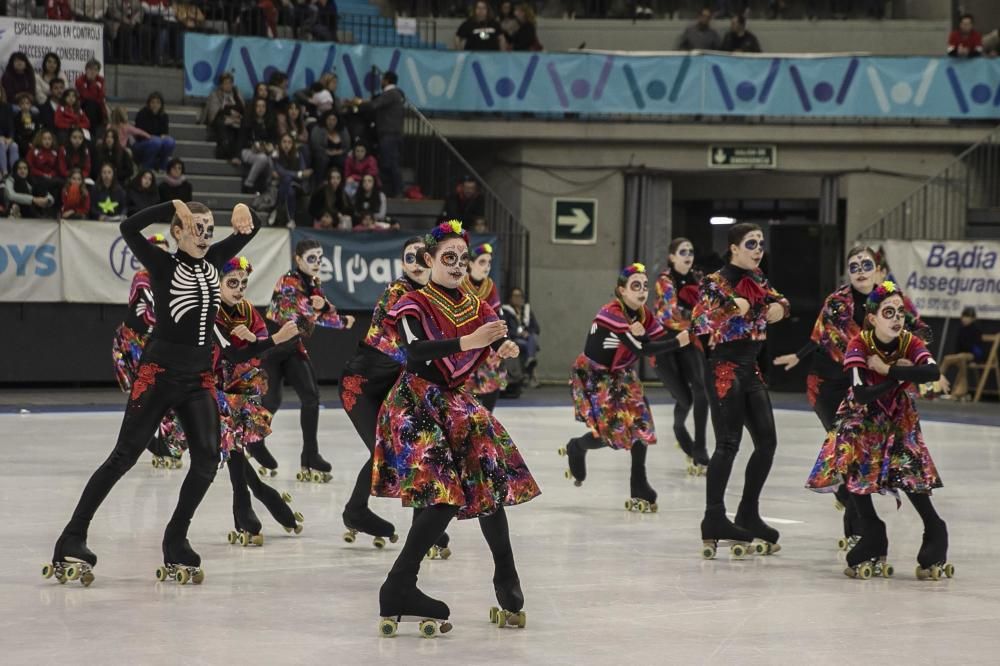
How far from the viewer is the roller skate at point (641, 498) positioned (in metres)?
10.6

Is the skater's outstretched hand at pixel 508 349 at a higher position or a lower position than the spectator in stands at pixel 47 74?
lower

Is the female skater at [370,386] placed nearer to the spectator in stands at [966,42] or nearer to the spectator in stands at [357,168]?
the spectator in stands at [357,168]

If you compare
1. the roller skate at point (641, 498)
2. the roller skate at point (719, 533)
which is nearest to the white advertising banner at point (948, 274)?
the roller skate at point (641, 498)

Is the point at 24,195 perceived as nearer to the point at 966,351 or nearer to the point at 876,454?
the point at 966,351

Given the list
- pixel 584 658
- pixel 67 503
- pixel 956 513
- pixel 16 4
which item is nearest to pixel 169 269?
pixel 584 658

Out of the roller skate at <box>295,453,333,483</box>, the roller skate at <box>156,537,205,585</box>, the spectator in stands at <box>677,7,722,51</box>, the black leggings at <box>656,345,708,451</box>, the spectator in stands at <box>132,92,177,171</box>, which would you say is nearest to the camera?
the roller skate at <box>156,537,205,585</box>

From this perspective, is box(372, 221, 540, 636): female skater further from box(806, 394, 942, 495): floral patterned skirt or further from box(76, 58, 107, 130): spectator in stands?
box(76, 58, 107, 130): spectator in stands

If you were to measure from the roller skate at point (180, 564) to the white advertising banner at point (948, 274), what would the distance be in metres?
15.7

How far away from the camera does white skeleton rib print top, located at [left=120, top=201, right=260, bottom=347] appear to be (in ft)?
24.1

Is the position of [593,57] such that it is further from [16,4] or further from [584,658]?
[584,658]

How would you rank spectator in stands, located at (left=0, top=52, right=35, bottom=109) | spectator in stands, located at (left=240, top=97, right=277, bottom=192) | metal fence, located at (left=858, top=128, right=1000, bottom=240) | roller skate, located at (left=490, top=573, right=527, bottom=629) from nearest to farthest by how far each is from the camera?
roller skate, located at (left=490, top=573, right=527, bottom=629), spectator in stands, located at (left=0, top=52, right=35, bottom=109), spectator in stands, located at (left=240, top=97, right=277, bottom=192), metal fence, located at (left=858, top=128, right=1000, bottom=240)

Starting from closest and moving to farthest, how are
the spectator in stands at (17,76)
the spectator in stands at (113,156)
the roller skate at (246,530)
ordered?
the roller skate at (246,530) → the spectator in stands at (113,156) → the spectator in stands at (17,76)

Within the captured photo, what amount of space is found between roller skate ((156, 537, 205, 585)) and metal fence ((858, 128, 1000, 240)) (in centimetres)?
1666

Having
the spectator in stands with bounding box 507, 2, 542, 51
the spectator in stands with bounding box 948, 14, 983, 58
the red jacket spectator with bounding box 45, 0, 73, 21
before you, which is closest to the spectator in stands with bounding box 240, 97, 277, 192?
the red jacket spectator with bounding box 45, 0, 73, 21
